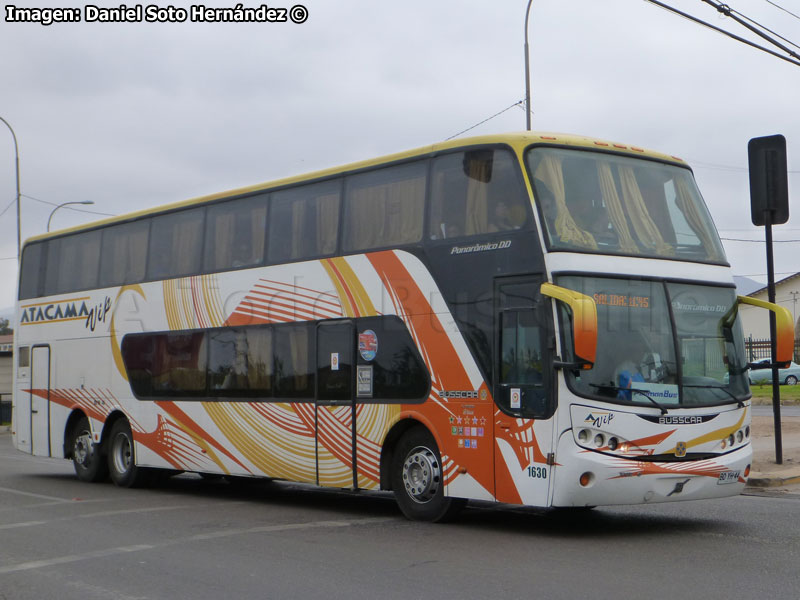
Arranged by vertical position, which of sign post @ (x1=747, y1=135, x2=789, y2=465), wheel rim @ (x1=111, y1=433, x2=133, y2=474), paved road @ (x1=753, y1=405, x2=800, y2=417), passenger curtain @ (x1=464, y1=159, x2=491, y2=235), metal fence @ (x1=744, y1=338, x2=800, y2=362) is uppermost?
sign post @ (x1=747, y1=135, x2=789, y2=465)

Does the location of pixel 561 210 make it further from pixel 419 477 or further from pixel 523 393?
pixel 419 477

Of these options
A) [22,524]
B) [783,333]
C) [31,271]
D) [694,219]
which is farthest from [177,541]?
→ [31,271]

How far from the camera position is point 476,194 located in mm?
11258

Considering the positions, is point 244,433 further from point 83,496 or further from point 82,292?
point 82,292

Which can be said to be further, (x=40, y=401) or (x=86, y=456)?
(x=40, y=401)

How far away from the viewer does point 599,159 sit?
11.1 m

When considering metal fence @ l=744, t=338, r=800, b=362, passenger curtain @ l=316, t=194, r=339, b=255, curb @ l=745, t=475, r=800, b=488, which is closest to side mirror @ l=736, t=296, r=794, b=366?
curb @ l=745, t=475, r=800, b=488

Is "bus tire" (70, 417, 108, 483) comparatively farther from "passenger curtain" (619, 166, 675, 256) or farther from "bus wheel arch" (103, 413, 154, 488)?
"passenger curtain" (619, 166, 675, 256)

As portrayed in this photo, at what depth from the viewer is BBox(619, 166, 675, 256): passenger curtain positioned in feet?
35.7

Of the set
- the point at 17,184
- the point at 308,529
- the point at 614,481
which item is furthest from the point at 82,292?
the point at 17,184

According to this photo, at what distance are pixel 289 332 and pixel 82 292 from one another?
229 inches

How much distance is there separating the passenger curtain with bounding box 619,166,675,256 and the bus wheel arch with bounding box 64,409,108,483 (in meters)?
10.5

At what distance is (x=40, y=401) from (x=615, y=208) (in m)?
12.4

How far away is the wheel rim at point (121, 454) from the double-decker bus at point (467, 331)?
138 centimetres
